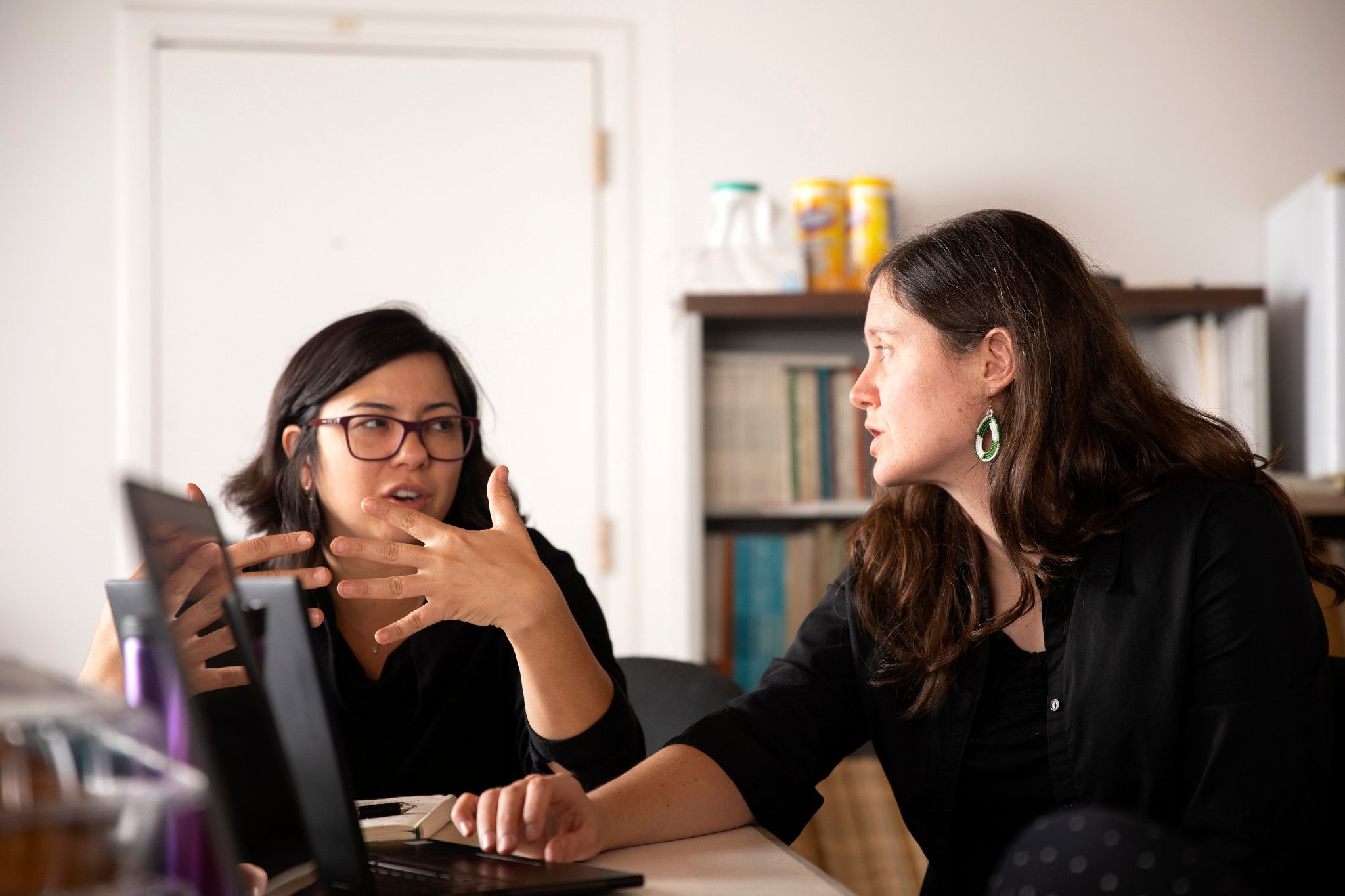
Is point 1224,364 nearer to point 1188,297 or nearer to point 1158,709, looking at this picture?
point 1188,297

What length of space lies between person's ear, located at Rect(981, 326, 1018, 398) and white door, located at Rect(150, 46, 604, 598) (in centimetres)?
154

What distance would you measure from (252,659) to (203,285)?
2.23 meters

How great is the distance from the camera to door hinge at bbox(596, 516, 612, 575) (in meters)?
2.76

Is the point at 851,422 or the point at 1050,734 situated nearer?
the point at 1050,734

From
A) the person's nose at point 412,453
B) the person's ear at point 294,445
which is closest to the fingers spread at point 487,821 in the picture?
the person's nose at point 412,453

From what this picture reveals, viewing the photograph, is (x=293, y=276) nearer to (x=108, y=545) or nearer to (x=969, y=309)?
(x=108, y=545)

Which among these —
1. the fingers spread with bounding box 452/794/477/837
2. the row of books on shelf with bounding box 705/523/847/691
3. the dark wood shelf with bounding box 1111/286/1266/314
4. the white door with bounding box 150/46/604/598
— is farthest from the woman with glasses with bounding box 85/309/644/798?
the dark wood shelf with bounding box 1111/286/1266/314

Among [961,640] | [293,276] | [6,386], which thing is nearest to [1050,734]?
[961,640]

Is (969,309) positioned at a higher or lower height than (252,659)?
higher

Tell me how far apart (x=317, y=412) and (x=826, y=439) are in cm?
126

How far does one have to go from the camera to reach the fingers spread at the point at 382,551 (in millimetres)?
1100

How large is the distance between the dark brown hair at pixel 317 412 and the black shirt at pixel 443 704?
0.15 metres

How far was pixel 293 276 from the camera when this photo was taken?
2.71m

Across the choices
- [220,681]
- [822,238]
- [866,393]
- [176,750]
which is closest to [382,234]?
[822,238]
